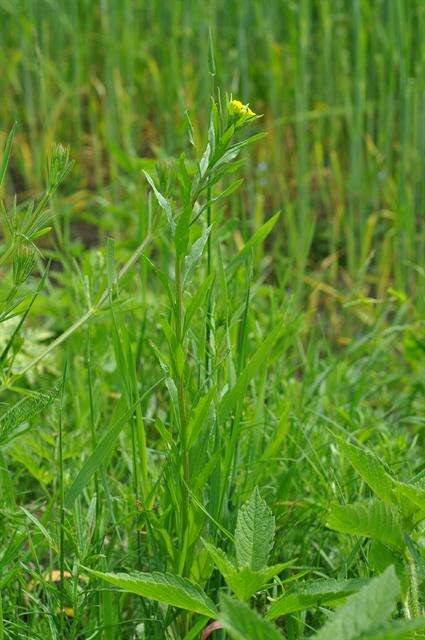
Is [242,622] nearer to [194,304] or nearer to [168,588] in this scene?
[168,588]

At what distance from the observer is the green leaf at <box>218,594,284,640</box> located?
85cm

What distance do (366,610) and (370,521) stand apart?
184mm

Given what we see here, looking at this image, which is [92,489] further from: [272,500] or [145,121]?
[145,121]

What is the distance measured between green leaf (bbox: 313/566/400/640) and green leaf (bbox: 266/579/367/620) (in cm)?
13

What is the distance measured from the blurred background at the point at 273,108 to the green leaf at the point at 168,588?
1534 millimetres

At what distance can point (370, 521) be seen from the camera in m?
Result: 1.02

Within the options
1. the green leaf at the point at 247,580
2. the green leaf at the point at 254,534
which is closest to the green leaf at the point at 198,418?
the green leaf at the point at 254,534

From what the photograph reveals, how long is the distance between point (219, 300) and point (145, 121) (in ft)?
7.57

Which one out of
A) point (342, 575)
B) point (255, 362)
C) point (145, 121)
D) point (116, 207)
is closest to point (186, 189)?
point (255, 362)

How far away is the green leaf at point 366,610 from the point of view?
83 centimetres

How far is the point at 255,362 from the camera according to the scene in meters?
1.24

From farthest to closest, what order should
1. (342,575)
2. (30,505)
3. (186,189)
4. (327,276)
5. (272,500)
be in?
(327,276), (30,505), (272,500), (342,575), (186,189)

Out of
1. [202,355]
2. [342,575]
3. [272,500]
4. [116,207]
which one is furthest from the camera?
[116,207]

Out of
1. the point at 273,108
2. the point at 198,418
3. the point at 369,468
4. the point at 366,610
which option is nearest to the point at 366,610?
the point at 366,610
